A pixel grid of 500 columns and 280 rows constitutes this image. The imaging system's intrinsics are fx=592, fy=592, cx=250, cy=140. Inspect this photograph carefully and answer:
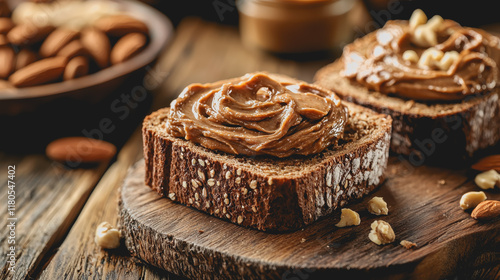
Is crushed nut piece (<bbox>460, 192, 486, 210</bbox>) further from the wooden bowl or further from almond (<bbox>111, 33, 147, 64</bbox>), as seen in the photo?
almond (<bbox>111, 33, 147, 64</bbox>)

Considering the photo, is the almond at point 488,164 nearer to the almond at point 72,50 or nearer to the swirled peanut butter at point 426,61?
the swirled peanut butter at point 426,61

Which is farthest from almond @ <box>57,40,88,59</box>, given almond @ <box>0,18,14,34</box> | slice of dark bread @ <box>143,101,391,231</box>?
slice of dark bread @ <box>143,101,391,231</box>

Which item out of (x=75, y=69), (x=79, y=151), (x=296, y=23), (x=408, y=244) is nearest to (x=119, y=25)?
(x=75, y=69)

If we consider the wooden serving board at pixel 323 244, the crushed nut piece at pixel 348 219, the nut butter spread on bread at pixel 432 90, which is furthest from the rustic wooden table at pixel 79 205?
the nut butter spread on bread at pixel 432 90

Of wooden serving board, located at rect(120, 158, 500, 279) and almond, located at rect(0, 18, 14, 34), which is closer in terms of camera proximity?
wooden serving board, located at rect(120, 158, 500, 279)

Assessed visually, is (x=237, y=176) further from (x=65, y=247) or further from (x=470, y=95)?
(x=470, y=95)

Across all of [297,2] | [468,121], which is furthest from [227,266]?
[297,2]
